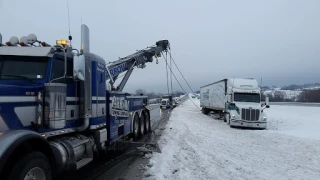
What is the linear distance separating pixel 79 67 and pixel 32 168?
242 cm

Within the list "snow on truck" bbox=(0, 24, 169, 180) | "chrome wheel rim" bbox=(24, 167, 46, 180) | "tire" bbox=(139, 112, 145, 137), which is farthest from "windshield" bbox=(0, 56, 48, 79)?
"tire" bbox=(139, 112, 145, 137)

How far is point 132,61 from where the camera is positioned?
46.9 ft

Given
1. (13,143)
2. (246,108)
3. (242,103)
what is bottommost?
(246,108)

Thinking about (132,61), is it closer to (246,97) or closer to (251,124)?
(251,124)

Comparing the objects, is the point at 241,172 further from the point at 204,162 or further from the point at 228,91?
the point at 228,91

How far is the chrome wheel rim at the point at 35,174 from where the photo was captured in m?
4.51

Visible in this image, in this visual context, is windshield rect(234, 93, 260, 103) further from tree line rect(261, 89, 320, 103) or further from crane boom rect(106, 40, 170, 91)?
tree line rect(261, 89, 320, 103)

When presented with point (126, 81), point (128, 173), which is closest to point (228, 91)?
point (126, 81)

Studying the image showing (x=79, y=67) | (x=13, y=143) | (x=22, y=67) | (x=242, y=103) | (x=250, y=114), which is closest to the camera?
(x=13, y=143)

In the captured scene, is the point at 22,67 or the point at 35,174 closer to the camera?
the point at 35,174

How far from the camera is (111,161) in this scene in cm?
914

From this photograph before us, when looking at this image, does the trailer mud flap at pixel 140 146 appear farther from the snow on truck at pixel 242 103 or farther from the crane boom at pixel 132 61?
the snow on truck at pixel 242 103

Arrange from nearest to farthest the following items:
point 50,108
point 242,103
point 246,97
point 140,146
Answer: point 50,108 < point 140,146 < point 242,103 < point 246,97

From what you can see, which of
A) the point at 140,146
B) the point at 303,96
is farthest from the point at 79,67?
the point at 303,96
